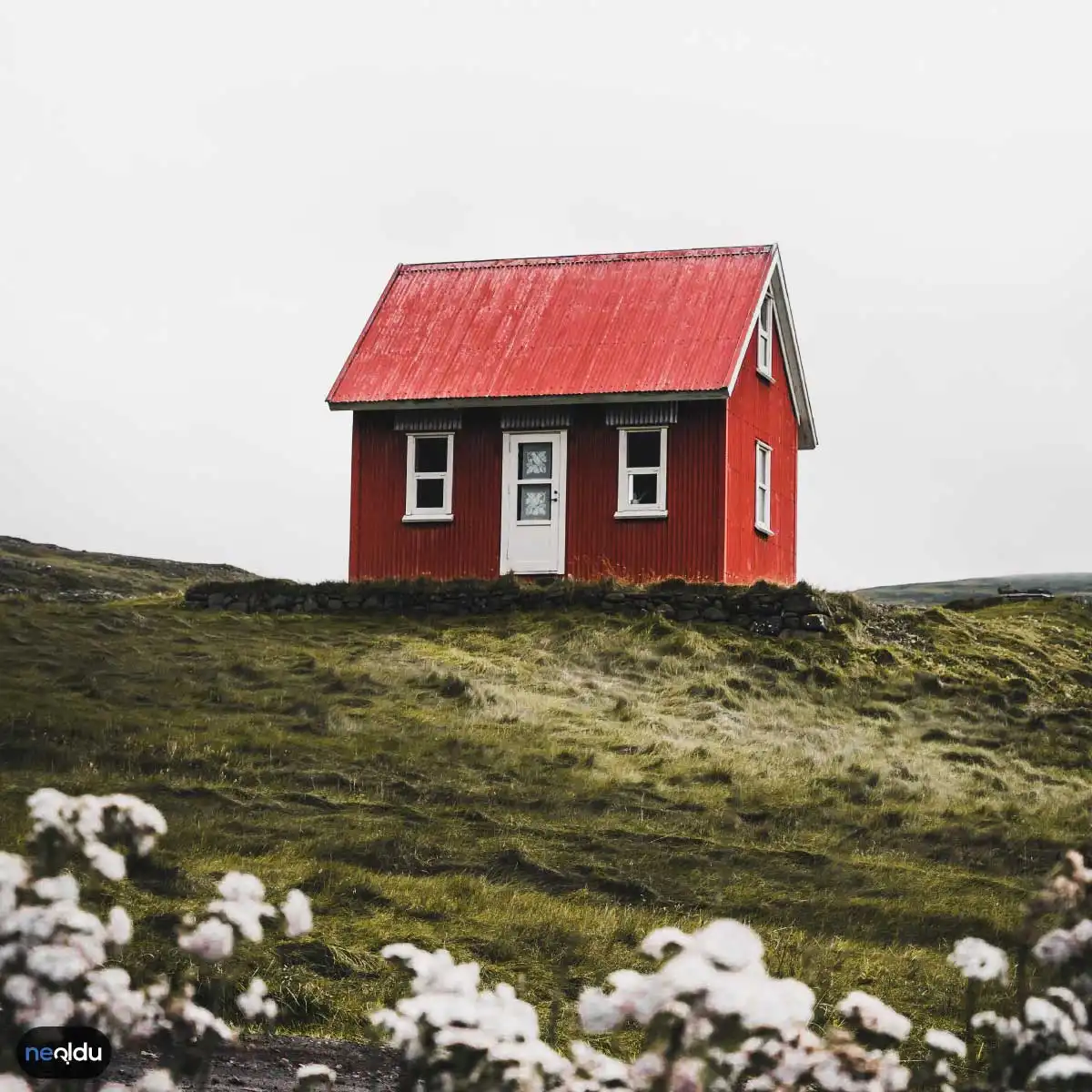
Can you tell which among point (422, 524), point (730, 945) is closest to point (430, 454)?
point (422, 524)

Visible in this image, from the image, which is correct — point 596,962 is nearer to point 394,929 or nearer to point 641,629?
point 394,929

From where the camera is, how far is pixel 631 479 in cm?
2817

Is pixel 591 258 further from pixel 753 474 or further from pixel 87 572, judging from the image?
pixel 87 572

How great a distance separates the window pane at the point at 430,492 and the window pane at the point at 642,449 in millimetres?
3614

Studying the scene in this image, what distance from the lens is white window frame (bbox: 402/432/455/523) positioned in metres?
28.8

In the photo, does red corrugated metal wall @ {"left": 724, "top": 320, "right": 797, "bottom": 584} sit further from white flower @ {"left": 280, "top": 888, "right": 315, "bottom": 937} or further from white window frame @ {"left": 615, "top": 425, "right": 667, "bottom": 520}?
white flower @ {"left": 280, "top": 888, "right": 315, "bottom": 937}

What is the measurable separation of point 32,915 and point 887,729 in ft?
60.4

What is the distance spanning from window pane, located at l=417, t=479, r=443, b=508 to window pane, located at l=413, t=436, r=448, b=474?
192 millimetres

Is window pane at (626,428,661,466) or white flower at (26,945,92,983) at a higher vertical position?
window pane at (626,428,661,466)

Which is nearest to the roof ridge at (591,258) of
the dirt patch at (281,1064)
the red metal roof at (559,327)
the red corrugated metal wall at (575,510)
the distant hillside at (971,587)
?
the red metal roof at (559,327)

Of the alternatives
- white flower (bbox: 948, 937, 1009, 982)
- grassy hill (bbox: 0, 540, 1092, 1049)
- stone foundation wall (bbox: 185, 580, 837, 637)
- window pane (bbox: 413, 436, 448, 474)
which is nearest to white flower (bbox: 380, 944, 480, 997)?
white flower (bbox: 948, 937, 1009, 982)

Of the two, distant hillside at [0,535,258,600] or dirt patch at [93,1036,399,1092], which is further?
Answer: distant hillside at [0,535,258,600]

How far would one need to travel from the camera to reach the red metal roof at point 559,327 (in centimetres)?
2850

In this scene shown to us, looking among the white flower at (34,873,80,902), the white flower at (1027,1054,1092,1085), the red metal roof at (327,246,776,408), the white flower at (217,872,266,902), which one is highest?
the red metal roof at (327,246,776,408)
